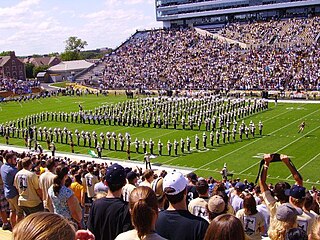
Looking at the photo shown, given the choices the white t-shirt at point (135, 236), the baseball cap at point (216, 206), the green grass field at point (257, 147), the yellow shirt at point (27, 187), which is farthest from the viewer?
the green grass field at point (257, 147)

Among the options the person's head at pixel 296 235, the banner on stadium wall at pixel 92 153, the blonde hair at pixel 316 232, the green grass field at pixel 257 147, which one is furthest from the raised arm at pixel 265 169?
the banner on stadium wall at pixel 92 153

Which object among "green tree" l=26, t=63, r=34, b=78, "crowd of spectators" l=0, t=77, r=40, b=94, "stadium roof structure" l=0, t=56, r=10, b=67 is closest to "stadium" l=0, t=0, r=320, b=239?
"crowd of spectators" l=0, t=77, r=40, b=94

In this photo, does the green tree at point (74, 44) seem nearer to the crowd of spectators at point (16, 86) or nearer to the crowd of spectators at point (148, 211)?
the crowd of spectators at point (16, 86)

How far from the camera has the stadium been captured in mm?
6148

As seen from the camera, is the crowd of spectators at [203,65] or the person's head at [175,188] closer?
the person's head at [175,188]

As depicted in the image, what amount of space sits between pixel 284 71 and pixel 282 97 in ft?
19.0

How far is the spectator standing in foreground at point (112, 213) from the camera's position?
3898 mm

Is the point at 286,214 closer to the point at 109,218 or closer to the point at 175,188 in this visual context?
the point at 175,188

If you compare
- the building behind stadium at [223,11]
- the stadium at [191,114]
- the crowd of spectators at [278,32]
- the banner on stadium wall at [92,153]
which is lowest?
the banner on stadium wall at [92,153]

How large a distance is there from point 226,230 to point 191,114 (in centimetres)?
2591

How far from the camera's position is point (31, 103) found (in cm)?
4272

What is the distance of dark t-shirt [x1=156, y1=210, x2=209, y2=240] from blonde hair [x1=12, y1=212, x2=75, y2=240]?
4.67 ft

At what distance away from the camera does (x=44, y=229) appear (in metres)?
2.06

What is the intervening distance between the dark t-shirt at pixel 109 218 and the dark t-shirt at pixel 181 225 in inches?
16.4
